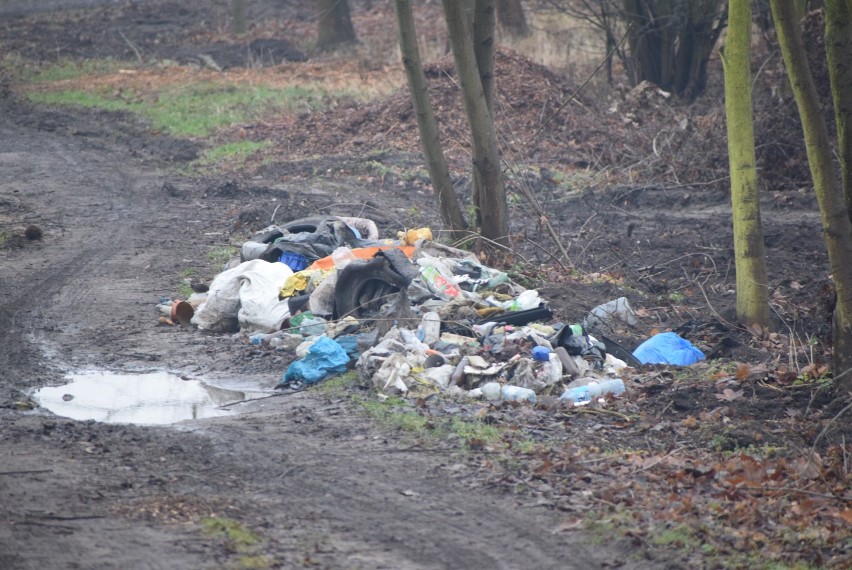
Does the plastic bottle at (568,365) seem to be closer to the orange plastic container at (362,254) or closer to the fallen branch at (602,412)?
the fallen branch at (602,412)

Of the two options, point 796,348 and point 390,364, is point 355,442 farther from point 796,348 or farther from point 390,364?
point 796,348

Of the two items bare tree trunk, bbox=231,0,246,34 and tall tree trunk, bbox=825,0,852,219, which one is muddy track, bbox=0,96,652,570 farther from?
bare tree trunk, bbox=231,0,246,34

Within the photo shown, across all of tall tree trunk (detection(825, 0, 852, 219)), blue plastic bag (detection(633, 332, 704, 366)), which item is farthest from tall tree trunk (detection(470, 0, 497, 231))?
tall tree trunk (detection(825, 0, 852, 219))

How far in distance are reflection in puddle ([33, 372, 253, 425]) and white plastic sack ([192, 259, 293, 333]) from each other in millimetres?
1300

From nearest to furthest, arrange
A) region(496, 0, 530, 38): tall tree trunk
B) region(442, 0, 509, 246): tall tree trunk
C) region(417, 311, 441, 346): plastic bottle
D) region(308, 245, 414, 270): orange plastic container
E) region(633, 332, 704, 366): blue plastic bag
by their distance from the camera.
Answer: region(417, 311, 441, 346): plastic bottle, region(633, 332, 704, 366): blue plastic bag, region(308, 245, 414, 270): orange plastic container, region(442, 0, 509, 246): tall tree trunk, region(496, 0, 530, 38): tall tree trunk

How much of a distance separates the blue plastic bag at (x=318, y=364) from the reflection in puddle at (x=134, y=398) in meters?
0.45

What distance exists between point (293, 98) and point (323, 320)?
48.7 feet

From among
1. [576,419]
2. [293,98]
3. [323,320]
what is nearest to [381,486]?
[576,419]

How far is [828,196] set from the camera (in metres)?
6.81

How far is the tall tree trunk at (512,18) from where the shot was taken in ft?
92.1

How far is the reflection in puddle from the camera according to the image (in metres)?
7.21

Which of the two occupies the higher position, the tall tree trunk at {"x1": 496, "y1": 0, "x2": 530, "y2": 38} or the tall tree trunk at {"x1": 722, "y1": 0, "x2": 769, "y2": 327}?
the tall tree trunk at {"x1": 496, "y1": 0, "x2": 530, "y2": 38}

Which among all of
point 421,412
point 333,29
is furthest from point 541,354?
point 333,29

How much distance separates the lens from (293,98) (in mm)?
22891
